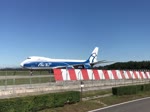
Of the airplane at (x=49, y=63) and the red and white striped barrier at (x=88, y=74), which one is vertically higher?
the airplane at (x=49, y=63)

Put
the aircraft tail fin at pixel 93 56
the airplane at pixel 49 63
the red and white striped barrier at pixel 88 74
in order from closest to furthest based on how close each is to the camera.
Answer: the red and white striped barrier at pixel 88 74
the airplane at pixel 49 63
the aircraft tail fin at pixel 93 56

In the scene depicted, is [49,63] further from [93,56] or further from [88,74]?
[88,74]

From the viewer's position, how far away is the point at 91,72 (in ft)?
122

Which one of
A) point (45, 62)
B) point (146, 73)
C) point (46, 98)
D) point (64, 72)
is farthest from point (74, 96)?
point (45, 62)

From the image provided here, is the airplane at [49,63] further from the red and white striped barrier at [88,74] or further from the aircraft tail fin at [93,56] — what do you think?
the red and white striped barrier at [88,74]

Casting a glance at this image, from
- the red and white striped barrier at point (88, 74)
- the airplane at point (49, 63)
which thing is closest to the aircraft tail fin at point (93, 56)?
the airplane at point (49, 63)

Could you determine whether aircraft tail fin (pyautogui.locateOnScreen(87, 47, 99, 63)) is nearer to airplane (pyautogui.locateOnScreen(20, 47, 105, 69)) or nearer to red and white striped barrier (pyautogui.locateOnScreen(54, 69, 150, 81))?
airplane (pyautogui.locateOnScreen(20, 47, 105, 69))

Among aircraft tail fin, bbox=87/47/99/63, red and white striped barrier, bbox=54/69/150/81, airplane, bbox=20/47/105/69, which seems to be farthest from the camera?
aircraft tail fin, bbox=87/47/99/63

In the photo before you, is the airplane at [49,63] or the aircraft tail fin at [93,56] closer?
the airplane at [49,63]

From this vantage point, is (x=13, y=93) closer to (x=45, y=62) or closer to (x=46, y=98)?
(x=46, y=98)

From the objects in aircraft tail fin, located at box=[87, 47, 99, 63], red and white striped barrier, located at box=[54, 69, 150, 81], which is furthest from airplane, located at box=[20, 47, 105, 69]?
red and white striped barrier, located at box=[54, 69, 150, 81]

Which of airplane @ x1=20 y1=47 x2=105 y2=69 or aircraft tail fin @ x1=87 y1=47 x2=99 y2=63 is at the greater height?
aircraft tail fin @ x1=87 y1=47 x2=99 y2=63

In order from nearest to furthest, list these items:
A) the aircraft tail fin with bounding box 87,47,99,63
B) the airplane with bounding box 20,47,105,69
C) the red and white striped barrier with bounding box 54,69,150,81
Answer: the red and white striped barrier with bounding box 54,69,150,81 → the airplane with bounding box 20,47,105,69 → the aircraft tail fin with bounding box 87,47,99,63

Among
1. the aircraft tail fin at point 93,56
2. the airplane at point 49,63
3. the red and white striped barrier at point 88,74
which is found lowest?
the red and white striped barrier at point 88,74
